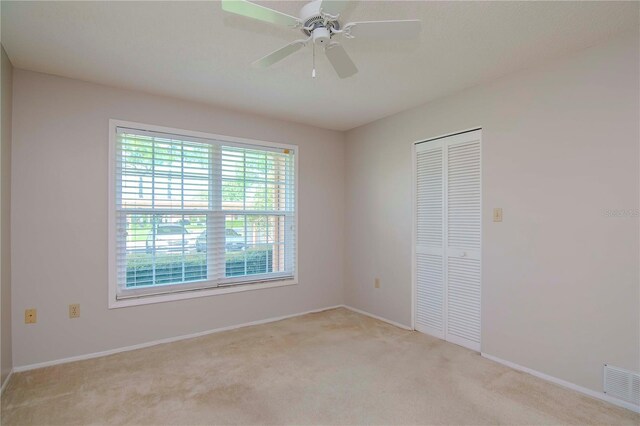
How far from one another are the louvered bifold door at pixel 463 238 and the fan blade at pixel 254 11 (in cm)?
210

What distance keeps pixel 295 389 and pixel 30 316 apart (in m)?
2.18

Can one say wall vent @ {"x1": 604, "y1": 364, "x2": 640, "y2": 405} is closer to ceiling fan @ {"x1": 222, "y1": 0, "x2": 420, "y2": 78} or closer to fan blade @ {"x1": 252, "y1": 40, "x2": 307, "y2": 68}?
ceiling fan @ {"x1": 222, "y1": 0, "x2": 420, "y2": 78}

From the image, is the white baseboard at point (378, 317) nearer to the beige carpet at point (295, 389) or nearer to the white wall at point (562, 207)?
the beige carpet at point (295, 389)

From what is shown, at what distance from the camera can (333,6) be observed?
1.60 meters

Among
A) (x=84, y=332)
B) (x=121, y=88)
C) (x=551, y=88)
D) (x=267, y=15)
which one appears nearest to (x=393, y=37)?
(x=267, y=15)

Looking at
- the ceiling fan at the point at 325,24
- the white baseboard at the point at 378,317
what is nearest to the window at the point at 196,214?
the white baseboard at the point at 378,317

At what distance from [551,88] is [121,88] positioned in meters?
3.55

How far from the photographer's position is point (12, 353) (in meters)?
2.65

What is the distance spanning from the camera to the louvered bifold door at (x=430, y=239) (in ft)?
11.2

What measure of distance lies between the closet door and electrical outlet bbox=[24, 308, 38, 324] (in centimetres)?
341

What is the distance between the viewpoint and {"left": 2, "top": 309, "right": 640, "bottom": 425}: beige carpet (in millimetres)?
2090

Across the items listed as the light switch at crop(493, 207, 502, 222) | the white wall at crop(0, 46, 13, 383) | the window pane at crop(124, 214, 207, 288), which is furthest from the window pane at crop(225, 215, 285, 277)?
the light switch at crop(493, 207, 502, 222)

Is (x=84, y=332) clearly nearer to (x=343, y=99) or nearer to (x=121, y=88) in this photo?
(x=121, y=88)

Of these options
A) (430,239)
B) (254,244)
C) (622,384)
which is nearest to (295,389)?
(254,244)
